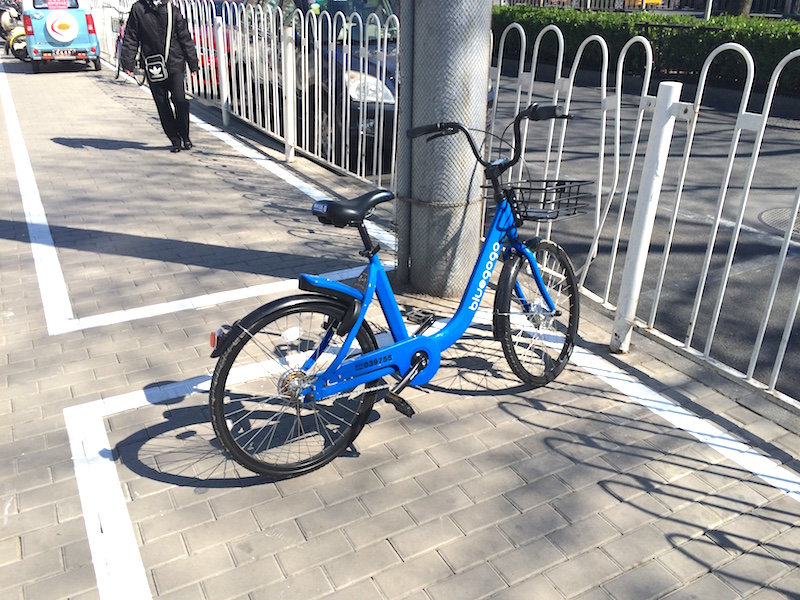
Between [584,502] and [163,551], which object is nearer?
[163,551]

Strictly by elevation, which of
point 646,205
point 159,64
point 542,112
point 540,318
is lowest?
point 540,318

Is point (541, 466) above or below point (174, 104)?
below

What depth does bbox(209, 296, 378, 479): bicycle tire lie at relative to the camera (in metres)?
2.88

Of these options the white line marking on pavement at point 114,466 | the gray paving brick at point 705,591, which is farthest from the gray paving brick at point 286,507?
the gray paving brick at point 705,591

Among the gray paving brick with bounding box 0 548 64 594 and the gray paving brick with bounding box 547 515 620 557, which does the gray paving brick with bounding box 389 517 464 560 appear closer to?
the gray paving brick with bounding box 547 515 620 557

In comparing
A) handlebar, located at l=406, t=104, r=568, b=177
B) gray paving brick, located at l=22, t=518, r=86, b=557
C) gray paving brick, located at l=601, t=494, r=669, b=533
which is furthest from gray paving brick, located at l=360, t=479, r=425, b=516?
handlebar, located at l=406, t=104, r=568, b=177

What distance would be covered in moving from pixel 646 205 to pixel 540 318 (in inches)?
34.6

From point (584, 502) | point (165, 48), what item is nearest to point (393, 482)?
point (584, 502)

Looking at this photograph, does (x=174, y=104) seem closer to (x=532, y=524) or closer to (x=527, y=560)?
(x=532, y=524)

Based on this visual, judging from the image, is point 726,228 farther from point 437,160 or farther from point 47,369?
point 47,369

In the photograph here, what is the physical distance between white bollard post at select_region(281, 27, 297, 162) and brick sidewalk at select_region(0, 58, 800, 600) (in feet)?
12.0

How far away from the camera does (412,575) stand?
8.68 ft

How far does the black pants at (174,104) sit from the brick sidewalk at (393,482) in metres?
4.07

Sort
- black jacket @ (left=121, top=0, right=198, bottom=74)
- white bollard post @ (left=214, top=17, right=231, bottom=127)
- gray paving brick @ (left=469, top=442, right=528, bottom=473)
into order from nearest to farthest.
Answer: gray paving brick @ (left=469, top=442, right=528, bottom=473)
black jacket @ (left=121, top=0, right=198, bottom=74)
white bollard post @ (left=214, top=17, right=231, bottom=127)
